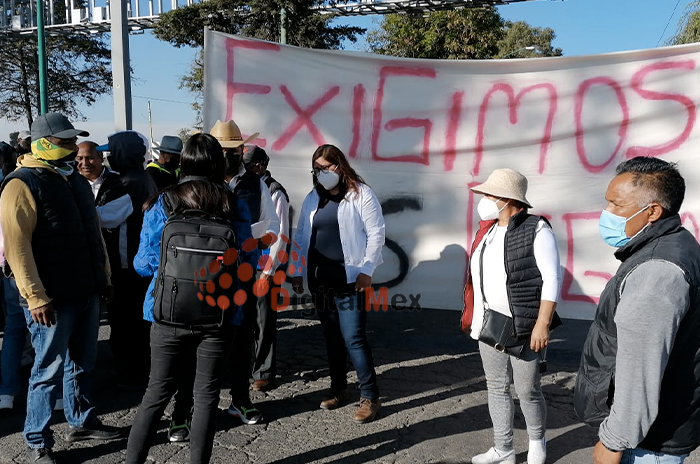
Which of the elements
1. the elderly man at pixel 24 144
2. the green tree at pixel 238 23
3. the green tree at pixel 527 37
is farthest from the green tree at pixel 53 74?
the green tree at pixel 527 37

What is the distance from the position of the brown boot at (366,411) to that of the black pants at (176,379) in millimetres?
1214

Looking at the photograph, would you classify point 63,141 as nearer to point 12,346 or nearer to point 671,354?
point 12,346

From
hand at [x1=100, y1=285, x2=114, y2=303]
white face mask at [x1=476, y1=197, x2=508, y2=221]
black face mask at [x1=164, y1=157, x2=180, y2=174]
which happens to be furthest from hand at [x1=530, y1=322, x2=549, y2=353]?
black face mask at [x1=164, y1=157, x2=180, y2=174]

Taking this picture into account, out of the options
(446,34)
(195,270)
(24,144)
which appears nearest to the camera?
(195,270)

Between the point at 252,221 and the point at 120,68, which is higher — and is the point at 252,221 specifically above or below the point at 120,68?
below

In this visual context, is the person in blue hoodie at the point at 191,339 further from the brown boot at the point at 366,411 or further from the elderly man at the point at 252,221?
the brown boot at the point at 366,411

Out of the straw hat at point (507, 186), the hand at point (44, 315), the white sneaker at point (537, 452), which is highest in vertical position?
the straw hat at point (507, 186)

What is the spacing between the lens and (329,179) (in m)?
3.68

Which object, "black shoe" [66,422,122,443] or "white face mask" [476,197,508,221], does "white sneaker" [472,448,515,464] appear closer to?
"white face mask" [476,197,508,221]

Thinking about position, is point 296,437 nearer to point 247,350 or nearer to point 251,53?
point 247,350

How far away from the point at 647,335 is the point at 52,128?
290 cm

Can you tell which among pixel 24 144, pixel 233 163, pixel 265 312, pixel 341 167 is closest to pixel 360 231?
pixel 341 167

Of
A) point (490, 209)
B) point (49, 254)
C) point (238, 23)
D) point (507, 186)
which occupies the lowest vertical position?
point (49, 254)

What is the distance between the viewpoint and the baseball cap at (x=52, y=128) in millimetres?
3084
